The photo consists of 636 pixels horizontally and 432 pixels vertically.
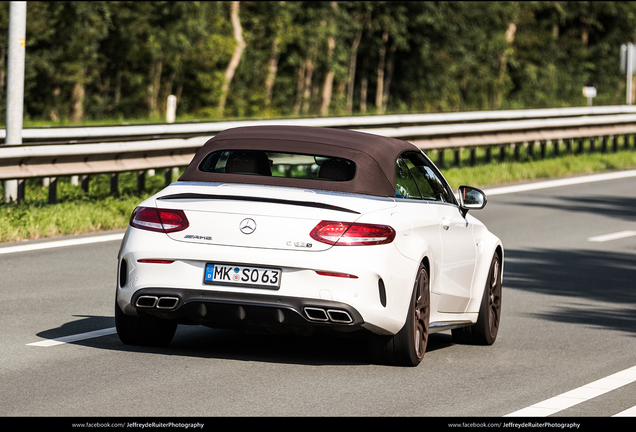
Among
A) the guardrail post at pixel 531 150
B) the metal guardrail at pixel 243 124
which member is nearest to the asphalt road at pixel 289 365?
the metal guardrail at pixel 243 124

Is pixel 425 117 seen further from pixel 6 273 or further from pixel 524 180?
pixel 6 273

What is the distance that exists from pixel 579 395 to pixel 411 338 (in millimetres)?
1132

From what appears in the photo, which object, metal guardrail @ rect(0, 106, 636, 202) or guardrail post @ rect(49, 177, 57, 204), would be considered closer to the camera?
metal guardrail @ rect(0, 106, 636, 202)

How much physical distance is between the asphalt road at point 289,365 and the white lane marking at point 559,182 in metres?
9.61

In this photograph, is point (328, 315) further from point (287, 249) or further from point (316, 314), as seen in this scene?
point (287, 249)

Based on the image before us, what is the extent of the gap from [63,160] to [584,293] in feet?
21.3

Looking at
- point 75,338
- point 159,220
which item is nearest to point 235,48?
point 75,338

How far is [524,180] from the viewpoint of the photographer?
24781 mm

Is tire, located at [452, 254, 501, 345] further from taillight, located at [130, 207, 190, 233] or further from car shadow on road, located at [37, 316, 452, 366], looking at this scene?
taillight, located at [130, 207, 190, 233]

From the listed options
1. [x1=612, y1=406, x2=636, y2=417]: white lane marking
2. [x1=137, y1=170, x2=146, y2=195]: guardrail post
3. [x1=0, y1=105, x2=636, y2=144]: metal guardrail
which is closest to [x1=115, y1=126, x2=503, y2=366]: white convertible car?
[x1=612, y1=406, x2=636, y2=417]: white lane marking

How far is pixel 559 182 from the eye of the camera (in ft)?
80.3

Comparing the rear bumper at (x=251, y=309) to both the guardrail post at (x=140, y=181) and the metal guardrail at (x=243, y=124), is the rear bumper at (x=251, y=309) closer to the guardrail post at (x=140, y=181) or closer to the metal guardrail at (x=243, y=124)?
the metal guardrail at (x=243, y=124)

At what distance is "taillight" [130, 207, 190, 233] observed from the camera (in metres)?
7.64

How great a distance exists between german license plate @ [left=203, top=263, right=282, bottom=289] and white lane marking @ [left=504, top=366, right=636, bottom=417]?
164 cm
